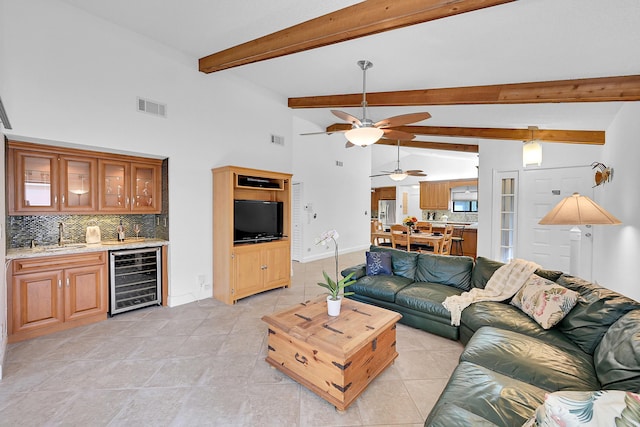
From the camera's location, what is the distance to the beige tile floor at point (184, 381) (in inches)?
71.5

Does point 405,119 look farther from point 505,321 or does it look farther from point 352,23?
point 505,321

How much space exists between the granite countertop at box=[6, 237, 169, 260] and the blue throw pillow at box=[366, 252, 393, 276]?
2850 mm

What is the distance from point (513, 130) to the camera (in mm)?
4527

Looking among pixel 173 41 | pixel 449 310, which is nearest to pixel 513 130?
pixel 449 310

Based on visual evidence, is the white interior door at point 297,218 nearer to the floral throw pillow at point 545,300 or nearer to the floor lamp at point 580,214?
the floral throw pillow at point 545,300

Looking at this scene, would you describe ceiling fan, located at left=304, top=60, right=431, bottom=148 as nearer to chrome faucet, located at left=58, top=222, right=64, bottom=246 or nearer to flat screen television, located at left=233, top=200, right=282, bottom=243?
flat screen television, located at left=233, top=200, right=282, bottom=243

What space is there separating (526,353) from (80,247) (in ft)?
14.5

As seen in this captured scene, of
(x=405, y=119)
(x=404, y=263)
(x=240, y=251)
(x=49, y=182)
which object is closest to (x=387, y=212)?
(x=404, y=263)

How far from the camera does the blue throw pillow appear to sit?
3807mm

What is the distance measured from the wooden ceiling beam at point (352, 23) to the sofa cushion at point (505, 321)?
2453 millimetres

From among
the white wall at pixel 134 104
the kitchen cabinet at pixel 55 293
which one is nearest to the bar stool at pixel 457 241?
the white wall at pixel 134 104

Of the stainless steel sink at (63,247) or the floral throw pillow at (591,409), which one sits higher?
the stainless steel sink at (63,247)

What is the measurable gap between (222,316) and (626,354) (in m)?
3.55

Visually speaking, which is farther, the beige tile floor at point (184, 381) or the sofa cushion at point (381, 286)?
the sofa cushion at point (381, 286)
